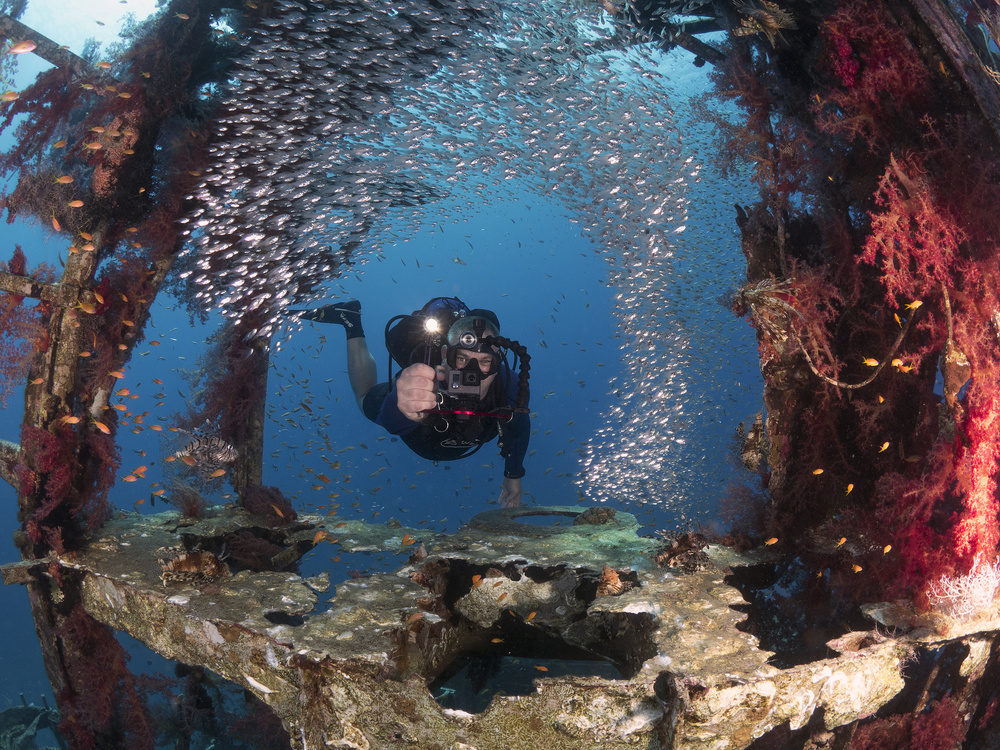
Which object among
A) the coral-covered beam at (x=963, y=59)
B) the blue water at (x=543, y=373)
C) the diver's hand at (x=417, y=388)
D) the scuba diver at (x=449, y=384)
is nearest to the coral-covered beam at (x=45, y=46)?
the blue water at (x=543, y=373)

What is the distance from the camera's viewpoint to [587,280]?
80875 millimetres

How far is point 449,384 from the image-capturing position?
5.72 m

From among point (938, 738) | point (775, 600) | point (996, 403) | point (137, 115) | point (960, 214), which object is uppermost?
point (137, 115)

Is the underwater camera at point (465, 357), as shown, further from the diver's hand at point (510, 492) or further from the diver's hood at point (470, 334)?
the diver's hand at point (510, 492)

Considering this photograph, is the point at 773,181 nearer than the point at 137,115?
Yes

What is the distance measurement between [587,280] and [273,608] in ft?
266

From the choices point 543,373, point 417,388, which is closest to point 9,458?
point 417,388

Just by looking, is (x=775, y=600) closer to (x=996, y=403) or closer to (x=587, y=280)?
(x=996, y=403)

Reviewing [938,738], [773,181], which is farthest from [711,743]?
[773,181]

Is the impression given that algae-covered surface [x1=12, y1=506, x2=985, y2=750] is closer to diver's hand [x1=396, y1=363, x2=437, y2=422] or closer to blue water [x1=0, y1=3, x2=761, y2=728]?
diver's hand [x1=396, y1=363, x2=437, y2=422]

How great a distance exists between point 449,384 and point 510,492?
2312mm

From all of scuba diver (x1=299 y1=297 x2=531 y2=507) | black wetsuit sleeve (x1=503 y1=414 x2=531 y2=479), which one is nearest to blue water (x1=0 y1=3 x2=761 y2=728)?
scuba diver (x1=299 y1=297 x2=531 y2=507)

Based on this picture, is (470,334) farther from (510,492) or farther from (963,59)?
(963,59)

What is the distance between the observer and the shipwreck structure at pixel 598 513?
304cm
